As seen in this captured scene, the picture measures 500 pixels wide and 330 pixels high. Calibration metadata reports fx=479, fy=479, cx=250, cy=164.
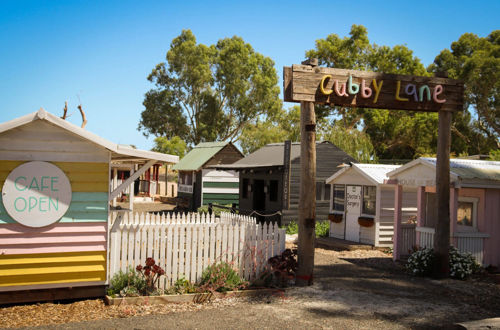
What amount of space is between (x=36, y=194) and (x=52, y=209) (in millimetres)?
351

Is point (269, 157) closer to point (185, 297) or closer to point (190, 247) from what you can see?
point (190, 247)

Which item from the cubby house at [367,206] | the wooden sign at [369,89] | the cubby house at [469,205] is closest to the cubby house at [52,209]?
the wooden sign at [369,89]

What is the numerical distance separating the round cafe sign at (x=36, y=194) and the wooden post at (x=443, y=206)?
26.3ft

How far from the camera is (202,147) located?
3562cm

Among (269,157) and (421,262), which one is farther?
(269,157)

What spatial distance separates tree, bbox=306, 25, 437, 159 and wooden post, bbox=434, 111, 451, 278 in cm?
2698

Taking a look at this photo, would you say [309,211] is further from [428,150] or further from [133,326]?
[428,150]

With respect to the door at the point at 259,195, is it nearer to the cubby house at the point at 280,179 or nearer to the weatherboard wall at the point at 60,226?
the cubby house at the point at 280,179

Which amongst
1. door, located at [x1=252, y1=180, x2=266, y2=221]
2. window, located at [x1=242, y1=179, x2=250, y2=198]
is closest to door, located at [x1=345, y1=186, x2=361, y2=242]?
door, located at [x1=252, y1=180, x2=266, y2=221]

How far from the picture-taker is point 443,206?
36.2ft

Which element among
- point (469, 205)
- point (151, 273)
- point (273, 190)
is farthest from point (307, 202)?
point (273, 190)

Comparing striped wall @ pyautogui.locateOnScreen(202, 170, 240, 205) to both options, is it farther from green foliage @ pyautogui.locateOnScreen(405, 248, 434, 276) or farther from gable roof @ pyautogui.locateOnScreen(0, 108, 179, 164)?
gable roof @ pyautogui.locateOnScreen(0, 108, 179, 164)

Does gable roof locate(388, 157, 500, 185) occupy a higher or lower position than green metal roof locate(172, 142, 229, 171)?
lower

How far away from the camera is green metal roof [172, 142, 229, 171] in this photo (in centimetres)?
3072
